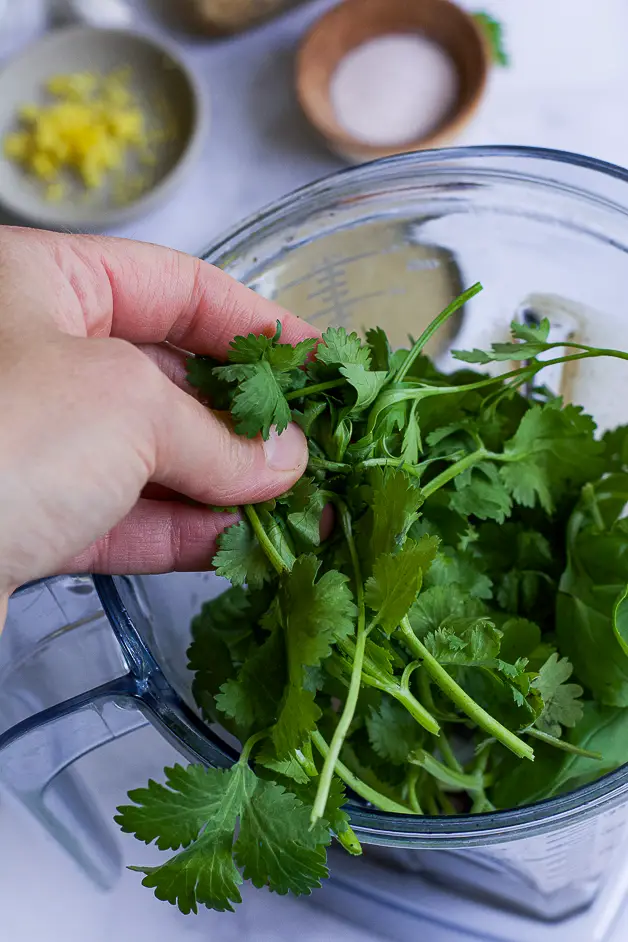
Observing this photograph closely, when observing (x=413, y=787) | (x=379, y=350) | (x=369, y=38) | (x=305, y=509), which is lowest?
(x=413, y=787)

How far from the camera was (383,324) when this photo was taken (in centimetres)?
104

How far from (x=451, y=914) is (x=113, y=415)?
68 centimetres

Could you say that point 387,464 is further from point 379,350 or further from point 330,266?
point 330,266

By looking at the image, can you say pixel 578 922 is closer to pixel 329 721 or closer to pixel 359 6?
pixel 329 721

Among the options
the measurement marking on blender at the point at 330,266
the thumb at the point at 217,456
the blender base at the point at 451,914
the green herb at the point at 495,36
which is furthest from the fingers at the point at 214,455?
the green herb at the point at 495,36

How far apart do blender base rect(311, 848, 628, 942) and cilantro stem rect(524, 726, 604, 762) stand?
0.31m

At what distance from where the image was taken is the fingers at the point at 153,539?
745mm

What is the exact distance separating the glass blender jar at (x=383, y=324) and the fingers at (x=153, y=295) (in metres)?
0.14

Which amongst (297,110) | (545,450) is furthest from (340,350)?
(297,110)

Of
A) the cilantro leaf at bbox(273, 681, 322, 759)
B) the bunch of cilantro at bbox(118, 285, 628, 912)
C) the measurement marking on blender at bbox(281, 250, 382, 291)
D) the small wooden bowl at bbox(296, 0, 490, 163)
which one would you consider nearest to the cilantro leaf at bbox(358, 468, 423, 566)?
the bunch of cilantro at bbox(118, 285, 628, 912)

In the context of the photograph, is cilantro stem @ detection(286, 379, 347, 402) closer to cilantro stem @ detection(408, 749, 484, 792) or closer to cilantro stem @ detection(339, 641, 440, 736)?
cilantro stem @ detection(339, 641, 440, 736)

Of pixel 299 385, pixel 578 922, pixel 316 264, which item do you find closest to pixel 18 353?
pixel 299 385

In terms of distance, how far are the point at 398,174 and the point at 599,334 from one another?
0.29 m

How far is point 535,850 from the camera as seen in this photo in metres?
0.80
